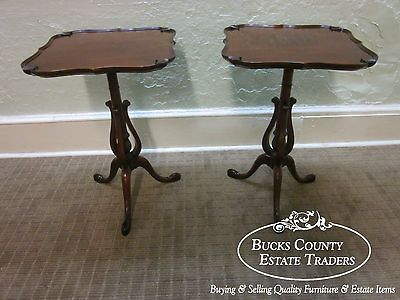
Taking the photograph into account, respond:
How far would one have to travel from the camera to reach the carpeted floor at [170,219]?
1.31 meters

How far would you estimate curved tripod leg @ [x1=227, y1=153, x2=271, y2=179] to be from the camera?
5.51ft

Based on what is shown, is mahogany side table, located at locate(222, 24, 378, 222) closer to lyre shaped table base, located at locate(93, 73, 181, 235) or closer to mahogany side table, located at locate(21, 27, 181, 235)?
mahogany side table, located at locate(21, 27, 181, 235)

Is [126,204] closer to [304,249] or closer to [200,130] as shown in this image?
[200,130]

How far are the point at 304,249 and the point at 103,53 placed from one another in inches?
38.7

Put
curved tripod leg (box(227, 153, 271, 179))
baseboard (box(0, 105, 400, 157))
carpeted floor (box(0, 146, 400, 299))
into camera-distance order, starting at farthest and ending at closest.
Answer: baseboard (box(0, 105, 400, 157))
curved tripod leg (box(227, 153, 271, 179))
carpeted floor (box(0, 146, 400, 299))

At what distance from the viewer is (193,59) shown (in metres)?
1.79

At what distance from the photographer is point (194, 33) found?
5.69ft

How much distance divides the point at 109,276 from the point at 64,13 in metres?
1.11

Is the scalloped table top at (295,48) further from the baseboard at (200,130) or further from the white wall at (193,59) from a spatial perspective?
the baseboard at (200,130)

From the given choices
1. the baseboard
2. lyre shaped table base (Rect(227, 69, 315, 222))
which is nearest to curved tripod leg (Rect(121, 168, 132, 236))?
the baseboard

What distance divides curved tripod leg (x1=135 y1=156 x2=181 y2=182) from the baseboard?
0.78 ft

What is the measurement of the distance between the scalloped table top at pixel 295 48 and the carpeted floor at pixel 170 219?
0.65 metres

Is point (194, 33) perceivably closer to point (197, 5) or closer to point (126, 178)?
point (197, 5)

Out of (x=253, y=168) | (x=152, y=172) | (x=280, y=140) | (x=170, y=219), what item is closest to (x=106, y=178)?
(x=152, y=172)
